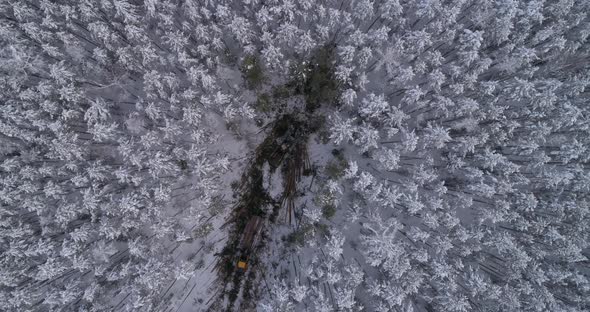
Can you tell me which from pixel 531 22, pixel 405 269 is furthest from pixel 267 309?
pixel 531 22

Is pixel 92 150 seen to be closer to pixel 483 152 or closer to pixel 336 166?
pixel 336 166

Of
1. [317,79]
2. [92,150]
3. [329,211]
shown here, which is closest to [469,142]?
[329,211]

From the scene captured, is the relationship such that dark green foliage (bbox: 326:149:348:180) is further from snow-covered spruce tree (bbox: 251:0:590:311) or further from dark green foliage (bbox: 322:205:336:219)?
dark green foliage (bbox: 322:205:336:219)

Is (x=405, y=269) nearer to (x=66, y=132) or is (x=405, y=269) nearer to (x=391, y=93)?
(x=391, y=93)

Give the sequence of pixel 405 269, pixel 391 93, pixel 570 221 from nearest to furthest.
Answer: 1. pixel 405 269
2. pixel 570 221
3. pixel 391 93

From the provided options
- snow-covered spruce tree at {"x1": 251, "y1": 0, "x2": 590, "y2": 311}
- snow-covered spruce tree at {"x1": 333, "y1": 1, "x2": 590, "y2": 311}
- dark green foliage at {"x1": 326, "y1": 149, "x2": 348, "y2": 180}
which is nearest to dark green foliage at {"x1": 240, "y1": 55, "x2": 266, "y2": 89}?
snow-covered spruce tree at {"x1": 251, "y1": 0, "x2": 590, "y2": 311}

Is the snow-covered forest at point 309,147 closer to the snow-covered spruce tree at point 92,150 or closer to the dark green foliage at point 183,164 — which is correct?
the snow-covered spruce tree at point 92,150

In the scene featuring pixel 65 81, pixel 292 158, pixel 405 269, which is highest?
pixel 65 81
